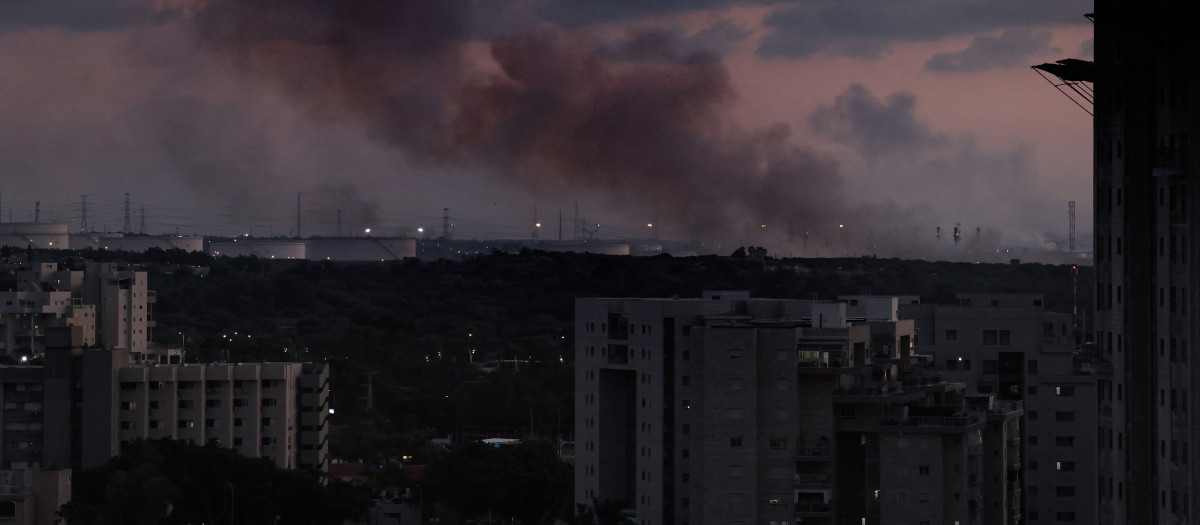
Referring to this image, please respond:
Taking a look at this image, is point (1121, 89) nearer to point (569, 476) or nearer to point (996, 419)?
point (996, 419)

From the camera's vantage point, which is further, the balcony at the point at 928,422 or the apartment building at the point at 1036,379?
the apartment building at the point at 1036,379

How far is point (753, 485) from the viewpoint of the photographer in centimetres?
4312

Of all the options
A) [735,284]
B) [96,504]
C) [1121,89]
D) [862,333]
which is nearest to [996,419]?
[862,333]

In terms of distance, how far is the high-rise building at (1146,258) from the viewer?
28500mm

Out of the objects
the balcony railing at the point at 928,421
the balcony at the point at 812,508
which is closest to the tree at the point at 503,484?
the balcony at the point at 812,508

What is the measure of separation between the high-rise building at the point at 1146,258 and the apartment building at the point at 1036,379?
21798 millimetres

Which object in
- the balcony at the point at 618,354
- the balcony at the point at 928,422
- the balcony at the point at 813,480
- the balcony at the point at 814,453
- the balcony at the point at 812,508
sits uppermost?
the balcony at the point at 618,354

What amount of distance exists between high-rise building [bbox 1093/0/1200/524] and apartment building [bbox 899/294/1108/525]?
2180 cm

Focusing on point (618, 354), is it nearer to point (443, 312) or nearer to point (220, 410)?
point (220, 410)

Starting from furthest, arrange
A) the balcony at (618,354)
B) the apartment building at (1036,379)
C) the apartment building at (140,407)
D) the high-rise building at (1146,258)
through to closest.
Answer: the apartment building at (140,407) < the balcony at (618,354) < the apartment building at (1036,379) < the high-rise building at (1146,258)

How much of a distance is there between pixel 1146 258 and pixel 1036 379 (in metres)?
25.7

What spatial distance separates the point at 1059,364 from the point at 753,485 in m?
15.8

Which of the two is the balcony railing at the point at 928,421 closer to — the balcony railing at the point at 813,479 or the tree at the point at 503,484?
the balcony railing at the point at 813,479

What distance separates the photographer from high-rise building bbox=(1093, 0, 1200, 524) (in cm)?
2850
